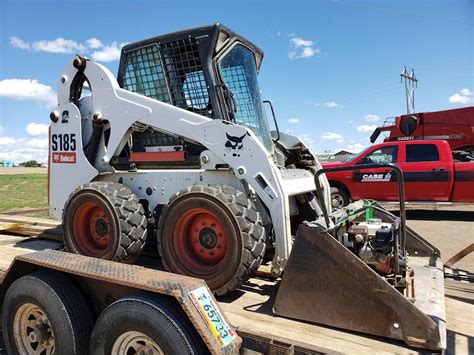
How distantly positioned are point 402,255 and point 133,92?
2.97 meters

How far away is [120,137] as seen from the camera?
4.32 meters

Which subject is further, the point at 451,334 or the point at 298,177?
the point at 298,177

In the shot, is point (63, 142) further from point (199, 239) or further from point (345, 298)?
point (345, 298)

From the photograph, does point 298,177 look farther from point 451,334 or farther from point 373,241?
point 451,334

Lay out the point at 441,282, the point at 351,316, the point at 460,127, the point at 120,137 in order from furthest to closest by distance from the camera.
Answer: the point at 460,127 → the point at 120,137 → the point at 441,282 → the point at 351,316

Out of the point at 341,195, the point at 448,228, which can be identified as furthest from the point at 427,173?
the point at 341,195

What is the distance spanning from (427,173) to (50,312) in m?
10.1

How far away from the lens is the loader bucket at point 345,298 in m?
2.40

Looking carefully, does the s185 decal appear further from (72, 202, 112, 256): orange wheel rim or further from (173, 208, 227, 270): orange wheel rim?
(173, 208, 227, 270): orange wheel rim

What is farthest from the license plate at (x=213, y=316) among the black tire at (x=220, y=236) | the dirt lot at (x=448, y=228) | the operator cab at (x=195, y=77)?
the dirt lot at (x=448, y=228)

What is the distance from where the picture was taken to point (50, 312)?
304 centimetres

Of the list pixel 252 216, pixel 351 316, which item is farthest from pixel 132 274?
pixel 351 316

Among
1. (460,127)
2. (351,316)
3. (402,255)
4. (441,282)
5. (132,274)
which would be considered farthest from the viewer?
(460,127)

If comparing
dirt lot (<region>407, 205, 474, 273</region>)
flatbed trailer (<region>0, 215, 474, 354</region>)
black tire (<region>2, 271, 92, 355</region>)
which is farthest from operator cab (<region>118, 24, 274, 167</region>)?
dirt lot (<region>407, 205, 474, 273</region>)
